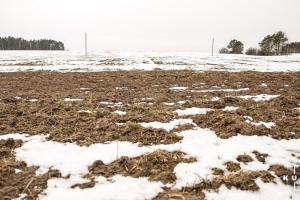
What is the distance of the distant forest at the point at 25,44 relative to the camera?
132 meters

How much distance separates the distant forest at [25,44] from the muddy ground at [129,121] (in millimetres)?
135167

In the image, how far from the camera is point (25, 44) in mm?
136125

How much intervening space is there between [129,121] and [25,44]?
14442 cm

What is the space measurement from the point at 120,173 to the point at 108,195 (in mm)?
573

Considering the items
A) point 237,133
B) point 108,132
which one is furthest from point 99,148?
point 237,133

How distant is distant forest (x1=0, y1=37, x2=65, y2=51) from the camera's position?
132250 mm

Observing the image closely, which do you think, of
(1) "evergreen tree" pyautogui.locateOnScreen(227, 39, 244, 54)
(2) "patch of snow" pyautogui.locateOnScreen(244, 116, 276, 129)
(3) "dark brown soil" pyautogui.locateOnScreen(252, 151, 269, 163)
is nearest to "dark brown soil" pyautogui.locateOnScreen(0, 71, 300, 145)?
(2) "patch of snow" pyautogui.locateOnScreen(244, 116, 276, 129)

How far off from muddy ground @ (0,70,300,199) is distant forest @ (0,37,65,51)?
135167 millimetres

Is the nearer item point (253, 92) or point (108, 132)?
point (108, 132)

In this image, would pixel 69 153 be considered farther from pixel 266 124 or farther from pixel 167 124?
pixel 266 124

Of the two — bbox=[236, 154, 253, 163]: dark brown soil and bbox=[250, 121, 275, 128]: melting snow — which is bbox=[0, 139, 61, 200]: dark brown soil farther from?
bbox=[250, 121, 275, 128]: melting snow

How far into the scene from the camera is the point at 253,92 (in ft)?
35.4

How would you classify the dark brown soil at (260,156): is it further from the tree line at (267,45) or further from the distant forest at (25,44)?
the distant forest at (25,44)

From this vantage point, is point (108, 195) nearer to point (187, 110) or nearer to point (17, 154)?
point (17, 154)
